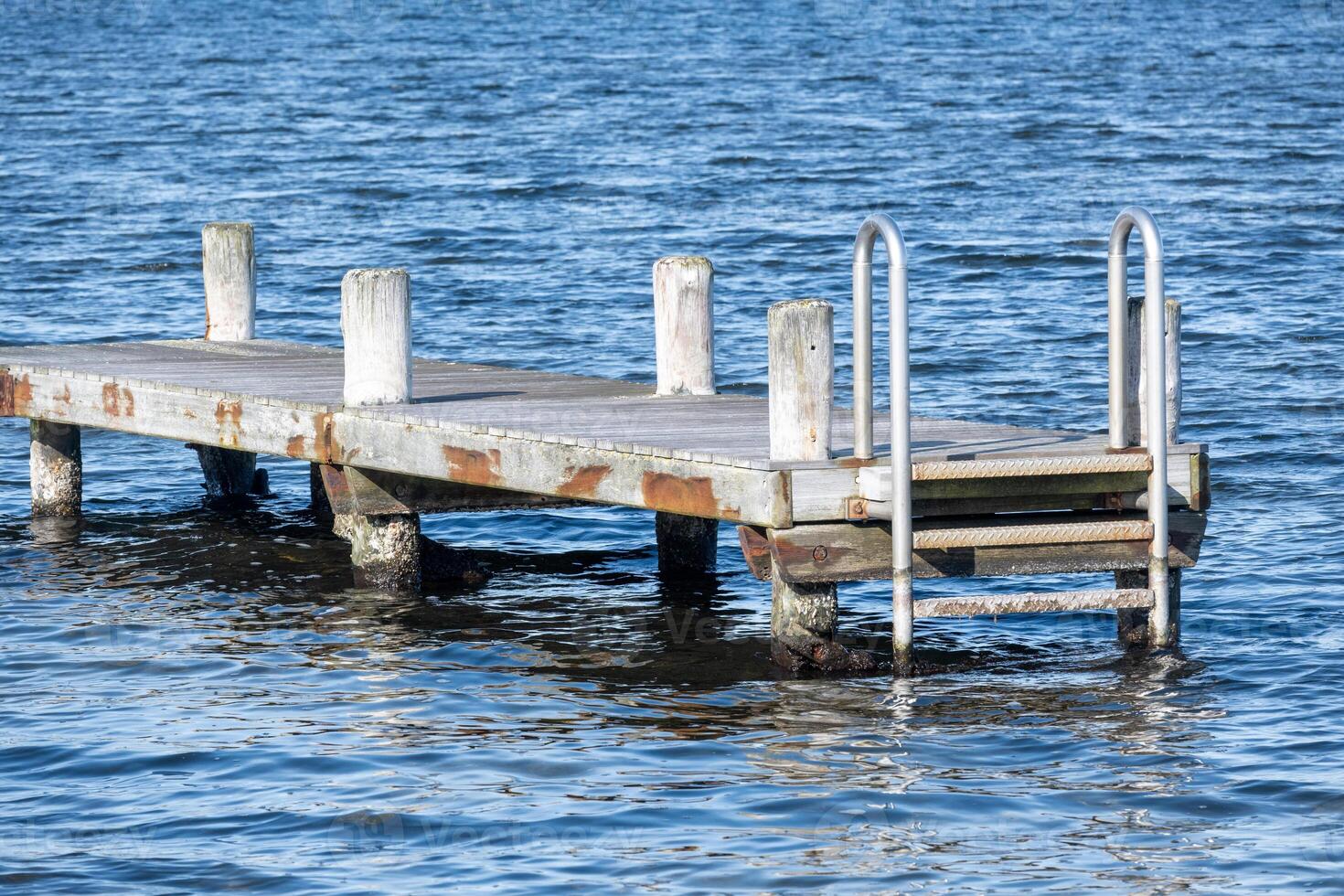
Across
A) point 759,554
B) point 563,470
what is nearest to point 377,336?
point 563,470

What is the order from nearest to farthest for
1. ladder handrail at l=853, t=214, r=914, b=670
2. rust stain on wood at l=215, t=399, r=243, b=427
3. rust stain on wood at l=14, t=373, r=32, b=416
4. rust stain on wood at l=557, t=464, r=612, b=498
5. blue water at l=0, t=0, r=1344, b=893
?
1. blue water at l=0, t=0, r=1344, b=893
2. ladder handrail at l=853, t=214, r=914, b=670
3. rust stain on wood at l=557, t=464, r=612, b=498
4. rust stain on wood at l=215, t=399, r=243, b=427
5. rust stain on wood at l=14, t=373, r=32, b=416

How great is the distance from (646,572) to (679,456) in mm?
2872

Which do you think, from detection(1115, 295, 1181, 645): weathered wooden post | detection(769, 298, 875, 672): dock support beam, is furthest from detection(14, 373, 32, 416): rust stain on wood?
detection(1115, 295, 1181, 645): weathered wooden post

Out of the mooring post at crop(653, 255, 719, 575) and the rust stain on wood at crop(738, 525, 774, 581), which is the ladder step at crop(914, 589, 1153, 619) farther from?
the mooring post at crop(653, 255, 719, 575)

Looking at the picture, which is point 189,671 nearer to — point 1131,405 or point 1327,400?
point 1131,405

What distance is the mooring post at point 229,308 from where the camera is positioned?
47.7 ft

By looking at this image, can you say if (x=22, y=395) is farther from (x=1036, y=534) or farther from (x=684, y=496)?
(x=1036, y=534)

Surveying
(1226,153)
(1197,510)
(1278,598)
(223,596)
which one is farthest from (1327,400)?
(1226,153)

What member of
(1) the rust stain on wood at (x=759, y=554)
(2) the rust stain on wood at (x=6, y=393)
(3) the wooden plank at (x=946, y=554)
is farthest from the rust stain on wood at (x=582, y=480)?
(2) the rust stain on wood at (x=6, y=393)

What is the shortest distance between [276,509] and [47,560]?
6.17 ft

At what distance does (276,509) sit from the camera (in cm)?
1441

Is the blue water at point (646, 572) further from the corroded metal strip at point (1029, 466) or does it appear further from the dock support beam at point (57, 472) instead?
the corroded metal strip at point (1029, 466)

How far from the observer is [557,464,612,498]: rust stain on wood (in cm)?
1017

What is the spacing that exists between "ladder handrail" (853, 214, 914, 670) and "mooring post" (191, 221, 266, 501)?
Answer: 6.05 metres
